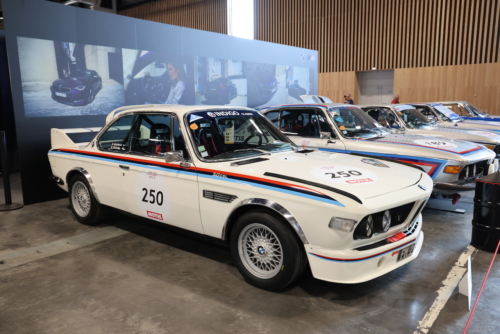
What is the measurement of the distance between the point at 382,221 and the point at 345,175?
0.53m

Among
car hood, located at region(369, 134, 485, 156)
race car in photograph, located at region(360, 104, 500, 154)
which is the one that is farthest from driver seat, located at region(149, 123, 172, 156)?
race car in photograph, located at region(360, 104, 500, 154)

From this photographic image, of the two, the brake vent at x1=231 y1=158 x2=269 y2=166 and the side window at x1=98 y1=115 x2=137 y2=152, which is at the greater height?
the side window at x1=98 y1=115 x2=137 y2=152

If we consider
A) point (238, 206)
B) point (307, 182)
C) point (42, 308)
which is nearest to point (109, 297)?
point (42, 308)

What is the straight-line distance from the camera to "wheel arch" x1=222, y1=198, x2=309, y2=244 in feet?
10.4

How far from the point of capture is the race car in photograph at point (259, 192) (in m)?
3.08

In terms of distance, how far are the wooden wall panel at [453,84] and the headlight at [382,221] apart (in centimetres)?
1720

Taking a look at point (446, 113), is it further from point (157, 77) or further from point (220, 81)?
point (157, 77)

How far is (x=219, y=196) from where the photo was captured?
3674mm

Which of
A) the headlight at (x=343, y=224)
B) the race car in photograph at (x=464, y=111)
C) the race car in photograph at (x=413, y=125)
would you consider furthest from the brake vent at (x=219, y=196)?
the race car in photograph at (x=464, y=111)

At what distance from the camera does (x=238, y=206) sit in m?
3.52

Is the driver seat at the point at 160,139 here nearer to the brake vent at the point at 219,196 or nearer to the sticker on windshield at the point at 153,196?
the sticker on windshield at the point at 153,196

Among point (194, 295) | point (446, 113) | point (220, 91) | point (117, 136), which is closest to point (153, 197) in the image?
point (117, 136)

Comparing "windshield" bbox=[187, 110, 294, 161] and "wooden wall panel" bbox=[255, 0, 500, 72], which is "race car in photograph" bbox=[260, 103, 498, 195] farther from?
"wooden wall panel" bbox=[255, 0, 500, 72]

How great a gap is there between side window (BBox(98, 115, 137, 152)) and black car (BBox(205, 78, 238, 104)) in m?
5.39
